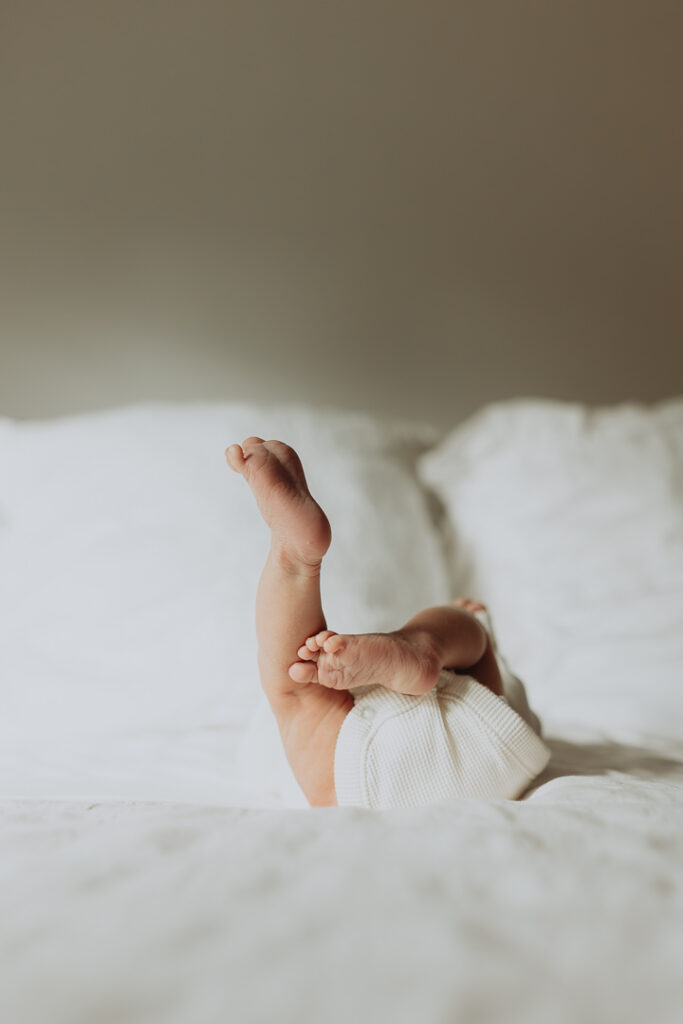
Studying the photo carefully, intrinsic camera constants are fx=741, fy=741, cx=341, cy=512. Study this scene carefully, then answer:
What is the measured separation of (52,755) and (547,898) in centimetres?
66

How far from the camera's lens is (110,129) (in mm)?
1451

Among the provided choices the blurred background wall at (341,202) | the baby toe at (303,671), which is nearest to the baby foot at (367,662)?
the baby toe at (303,671)

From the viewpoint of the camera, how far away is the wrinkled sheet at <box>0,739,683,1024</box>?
9.5 inches

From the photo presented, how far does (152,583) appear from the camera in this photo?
0.99m

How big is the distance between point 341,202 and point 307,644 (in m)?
1.41

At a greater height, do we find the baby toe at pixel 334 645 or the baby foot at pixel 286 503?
the baby foot at pixel 286 503

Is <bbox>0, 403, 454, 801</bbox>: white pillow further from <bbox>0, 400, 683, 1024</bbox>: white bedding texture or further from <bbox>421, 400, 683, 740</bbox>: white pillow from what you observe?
<bbox>421, 400, 683, 740</bbox>: white pillow

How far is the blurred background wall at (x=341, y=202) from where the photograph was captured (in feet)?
4.61

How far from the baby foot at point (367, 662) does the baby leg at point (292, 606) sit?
0.03 metres

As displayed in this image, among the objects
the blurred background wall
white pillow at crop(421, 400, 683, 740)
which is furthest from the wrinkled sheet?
the blurred background wall

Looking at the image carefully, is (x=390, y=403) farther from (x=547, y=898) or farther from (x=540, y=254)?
(x=547, y=898)

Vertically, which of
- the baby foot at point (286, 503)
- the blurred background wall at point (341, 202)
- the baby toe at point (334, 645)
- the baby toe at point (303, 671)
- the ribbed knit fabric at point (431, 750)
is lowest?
the ribbed knit fabric at point (431, 750)

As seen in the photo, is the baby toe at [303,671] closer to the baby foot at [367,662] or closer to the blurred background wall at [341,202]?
the baby foot at [367,662]

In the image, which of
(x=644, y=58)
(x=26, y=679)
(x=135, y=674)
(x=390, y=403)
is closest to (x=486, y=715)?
(x=135, y=674)
